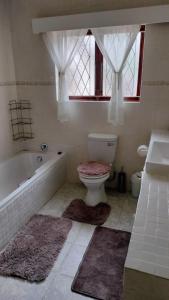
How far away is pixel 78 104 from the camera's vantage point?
8.98ft

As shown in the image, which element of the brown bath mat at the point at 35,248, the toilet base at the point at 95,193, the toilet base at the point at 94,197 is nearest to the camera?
the brown bath mat at the point at 35,248

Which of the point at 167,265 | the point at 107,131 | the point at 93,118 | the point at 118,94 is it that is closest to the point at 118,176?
the point at 107,131

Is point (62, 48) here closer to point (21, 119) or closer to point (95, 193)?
point (21, 119)

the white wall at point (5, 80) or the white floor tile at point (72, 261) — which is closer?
the white floor tile at point (72, 261)

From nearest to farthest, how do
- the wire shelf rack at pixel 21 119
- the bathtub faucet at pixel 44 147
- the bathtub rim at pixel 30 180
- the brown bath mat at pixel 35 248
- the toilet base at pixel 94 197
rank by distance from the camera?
the brown bath mat at pixel 35 248, the bathtub rim at pixel 30 180, the toilet base at pixel 94 197, the wire shelf rack at pixel 21 119, the bathtub faucet at pixel 44 147

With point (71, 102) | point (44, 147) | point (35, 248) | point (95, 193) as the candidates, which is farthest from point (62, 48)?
point (35, 248)

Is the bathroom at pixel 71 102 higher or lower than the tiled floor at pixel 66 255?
higher

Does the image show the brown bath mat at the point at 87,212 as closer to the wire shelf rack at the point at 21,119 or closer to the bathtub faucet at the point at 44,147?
the bathtub faucet at the point at 44,147

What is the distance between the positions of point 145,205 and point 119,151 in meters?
1.76

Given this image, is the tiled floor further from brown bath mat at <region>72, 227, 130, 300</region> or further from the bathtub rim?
the bathtub rim

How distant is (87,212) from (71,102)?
4.39 feet

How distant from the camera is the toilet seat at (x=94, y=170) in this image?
2.34 m

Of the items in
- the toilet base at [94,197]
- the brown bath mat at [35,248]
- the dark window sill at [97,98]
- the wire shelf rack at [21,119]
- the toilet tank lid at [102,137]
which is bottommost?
the brown bath mat at [35,248]

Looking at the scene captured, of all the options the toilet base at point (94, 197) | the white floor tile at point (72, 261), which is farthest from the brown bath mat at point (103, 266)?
the toilet base at point (94, 197)
